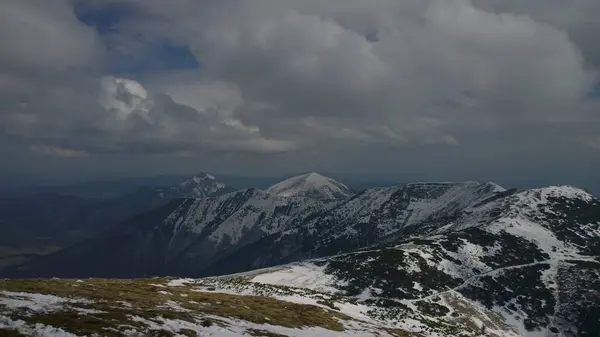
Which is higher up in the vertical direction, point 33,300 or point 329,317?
point 33,300

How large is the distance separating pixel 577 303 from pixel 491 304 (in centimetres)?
3588

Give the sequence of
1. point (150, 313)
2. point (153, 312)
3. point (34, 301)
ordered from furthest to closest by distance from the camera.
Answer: point (153, 312)
point (150, 313)
point (34, 301)

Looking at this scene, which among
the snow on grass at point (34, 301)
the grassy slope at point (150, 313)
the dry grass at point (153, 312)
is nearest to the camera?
the grassy slope at point (150, 313)

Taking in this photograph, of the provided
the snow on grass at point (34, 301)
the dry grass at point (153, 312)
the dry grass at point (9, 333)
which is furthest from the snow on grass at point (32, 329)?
the snow on grass at point (34, 301)

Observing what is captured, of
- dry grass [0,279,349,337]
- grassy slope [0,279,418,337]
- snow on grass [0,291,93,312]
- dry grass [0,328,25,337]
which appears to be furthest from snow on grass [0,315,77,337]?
snow on grass [0,291,93,312]

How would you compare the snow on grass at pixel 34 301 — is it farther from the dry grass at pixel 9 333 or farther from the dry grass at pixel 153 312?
the dry grass at pixel 9 333

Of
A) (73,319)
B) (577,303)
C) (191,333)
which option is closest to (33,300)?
(73,319)

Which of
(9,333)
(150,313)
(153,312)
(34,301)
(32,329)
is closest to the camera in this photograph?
(9,333)

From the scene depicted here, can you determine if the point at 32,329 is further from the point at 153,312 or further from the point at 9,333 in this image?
the point at 153,312

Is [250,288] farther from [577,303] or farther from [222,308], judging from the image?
[577,303]

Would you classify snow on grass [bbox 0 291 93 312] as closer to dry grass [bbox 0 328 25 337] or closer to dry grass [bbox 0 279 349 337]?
dry grass [bbox 0 279 349 337]

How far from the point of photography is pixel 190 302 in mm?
72375

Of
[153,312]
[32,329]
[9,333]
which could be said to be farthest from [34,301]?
[9,333]

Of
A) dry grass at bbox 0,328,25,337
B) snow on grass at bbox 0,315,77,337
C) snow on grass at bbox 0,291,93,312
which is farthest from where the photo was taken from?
snow on grass at bbox 0,291,93,312
